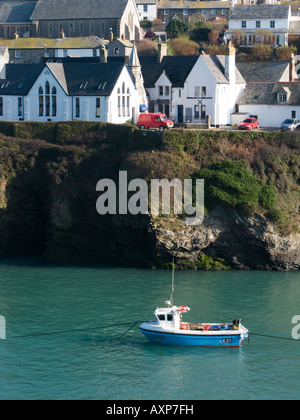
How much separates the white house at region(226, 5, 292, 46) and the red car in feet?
91.3

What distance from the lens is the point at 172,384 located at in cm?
4159

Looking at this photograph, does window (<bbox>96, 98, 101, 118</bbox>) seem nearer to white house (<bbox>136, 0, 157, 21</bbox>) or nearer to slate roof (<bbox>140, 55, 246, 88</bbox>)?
slate roof (<bbox>140, 55, 246, 88</bbox>)

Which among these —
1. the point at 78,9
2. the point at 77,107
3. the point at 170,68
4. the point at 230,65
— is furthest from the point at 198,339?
the point at 78,9

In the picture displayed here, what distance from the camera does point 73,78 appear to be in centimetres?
8000

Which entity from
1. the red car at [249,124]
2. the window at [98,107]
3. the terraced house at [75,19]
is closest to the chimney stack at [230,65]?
the red car at [249,124]

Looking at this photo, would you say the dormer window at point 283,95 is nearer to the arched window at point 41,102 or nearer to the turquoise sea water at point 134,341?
the arched window at point 41,102

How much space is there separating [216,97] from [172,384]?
146ft

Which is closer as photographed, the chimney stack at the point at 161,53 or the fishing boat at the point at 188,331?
the fishing boat at the point at 188,331

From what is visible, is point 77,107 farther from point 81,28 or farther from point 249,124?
point 81,28

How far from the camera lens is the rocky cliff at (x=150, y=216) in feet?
212

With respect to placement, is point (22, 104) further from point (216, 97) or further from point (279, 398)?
point (279, 398)

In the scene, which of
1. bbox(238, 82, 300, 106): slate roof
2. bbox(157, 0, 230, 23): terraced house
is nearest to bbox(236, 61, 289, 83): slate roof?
bbox(238, 82, 300, 106): slate roof

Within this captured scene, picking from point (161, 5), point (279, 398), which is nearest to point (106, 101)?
point (279, 398)

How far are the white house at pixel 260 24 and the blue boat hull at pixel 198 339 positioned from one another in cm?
6343
